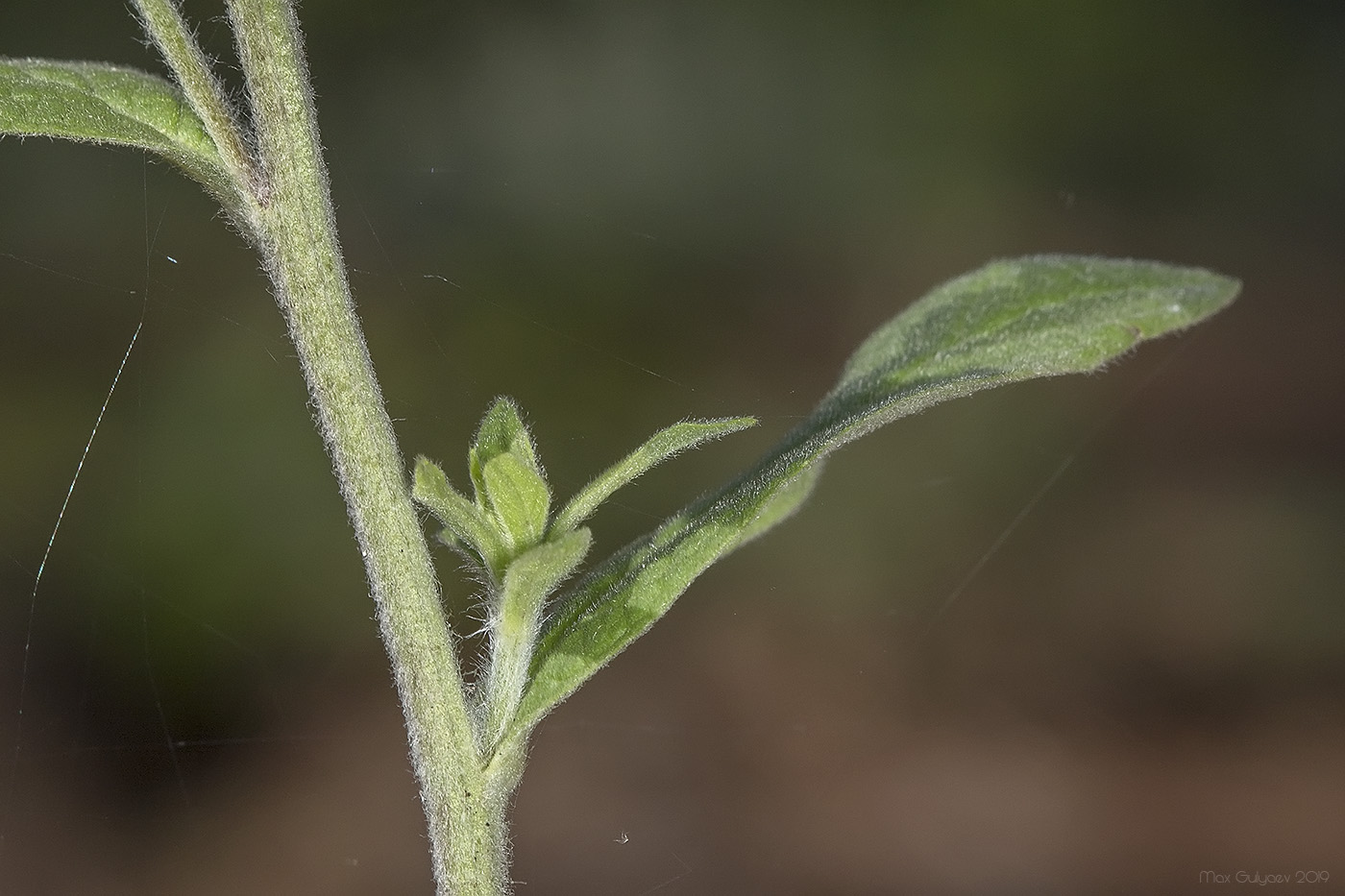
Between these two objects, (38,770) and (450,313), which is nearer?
(38,770)

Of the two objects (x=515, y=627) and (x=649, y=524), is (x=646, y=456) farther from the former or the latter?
(x=649, y=524)

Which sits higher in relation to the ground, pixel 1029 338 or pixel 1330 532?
pixel 1330 532

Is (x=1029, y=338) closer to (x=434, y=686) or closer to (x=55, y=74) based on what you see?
(x=434, y=686)

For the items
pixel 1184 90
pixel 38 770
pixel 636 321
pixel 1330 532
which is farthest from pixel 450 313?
pixel 1184 90

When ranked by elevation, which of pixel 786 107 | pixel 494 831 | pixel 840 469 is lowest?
pixel 494 831

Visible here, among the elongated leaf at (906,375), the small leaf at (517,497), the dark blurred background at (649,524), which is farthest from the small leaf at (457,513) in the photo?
the dark blurred background at (649,524)

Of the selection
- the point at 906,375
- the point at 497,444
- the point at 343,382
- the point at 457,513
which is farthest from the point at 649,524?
the point at 343,382

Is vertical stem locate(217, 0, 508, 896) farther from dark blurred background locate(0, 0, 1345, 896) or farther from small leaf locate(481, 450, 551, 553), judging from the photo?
dark blurred background locate(0, 0, 1345, 896)
